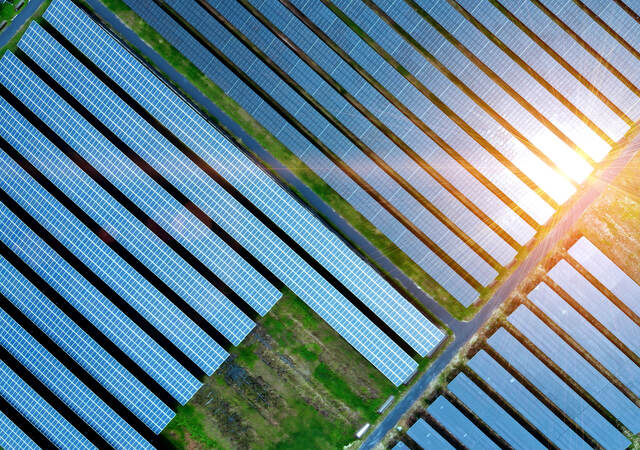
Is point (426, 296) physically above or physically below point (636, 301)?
below

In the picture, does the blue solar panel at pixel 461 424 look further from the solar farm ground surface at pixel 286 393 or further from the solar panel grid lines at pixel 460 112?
the solar panel grid lines at pixel 460 112

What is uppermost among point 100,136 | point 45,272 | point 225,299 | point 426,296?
point 426,296

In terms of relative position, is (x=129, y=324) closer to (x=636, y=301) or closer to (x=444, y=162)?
(x=444, y=162)

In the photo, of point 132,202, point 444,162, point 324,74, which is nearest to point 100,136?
point 132,202

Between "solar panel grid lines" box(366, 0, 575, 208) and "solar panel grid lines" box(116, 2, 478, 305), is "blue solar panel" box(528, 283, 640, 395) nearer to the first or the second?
"solar panel grid lines" box(116, 2, 478, 305)

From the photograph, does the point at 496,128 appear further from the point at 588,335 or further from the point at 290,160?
the point at 588,335

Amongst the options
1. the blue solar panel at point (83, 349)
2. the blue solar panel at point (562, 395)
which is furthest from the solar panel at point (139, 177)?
the blue solar panel at point (562, 395)
